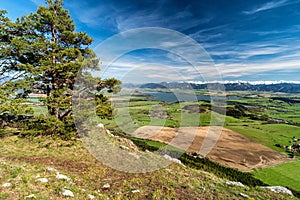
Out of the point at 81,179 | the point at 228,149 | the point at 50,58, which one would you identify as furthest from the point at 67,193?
the point at 228,149

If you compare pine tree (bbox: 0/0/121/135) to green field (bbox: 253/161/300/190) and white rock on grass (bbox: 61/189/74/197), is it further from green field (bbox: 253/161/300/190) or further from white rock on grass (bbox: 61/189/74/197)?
green field (bbox: 253/161/300/190)

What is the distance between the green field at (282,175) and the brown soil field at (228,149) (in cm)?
182

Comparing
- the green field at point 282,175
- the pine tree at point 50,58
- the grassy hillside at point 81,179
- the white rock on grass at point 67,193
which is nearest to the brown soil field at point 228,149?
the green field at point 282,175

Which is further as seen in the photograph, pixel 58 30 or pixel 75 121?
pixel 58 30

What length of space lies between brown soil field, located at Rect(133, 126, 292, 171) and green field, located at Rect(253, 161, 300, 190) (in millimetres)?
1819

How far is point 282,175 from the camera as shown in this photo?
37.6 meters

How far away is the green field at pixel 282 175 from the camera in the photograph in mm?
34031

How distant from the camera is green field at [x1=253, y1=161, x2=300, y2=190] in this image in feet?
112

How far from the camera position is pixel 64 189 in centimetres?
785

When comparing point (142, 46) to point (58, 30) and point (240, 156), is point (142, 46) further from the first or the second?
→ point (240, 156)

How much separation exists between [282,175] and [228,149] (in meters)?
14.1

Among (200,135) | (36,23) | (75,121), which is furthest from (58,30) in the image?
(200,135)

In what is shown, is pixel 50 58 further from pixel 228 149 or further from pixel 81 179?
pixel 228 149

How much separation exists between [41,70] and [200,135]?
6011 cm
